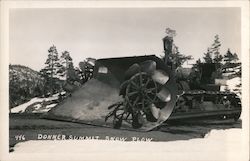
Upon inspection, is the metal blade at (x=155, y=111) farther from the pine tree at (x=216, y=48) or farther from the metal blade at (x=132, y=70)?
the pine tree at (x=216, y=48)

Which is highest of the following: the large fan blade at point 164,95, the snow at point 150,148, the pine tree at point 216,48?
the pine tree at point 216,48

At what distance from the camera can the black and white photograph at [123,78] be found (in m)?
1.34

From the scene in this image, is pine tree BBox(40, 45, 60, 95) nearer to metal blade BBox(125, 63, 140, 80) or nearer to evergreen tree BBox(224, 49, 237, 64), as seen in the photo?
metal blade BBox(125, 63, 140, 80)

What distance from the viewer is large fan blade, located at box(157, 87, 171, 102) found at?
53.8 inches

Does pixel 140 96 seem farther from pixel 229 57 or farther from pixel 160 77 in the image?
pixel 229 57

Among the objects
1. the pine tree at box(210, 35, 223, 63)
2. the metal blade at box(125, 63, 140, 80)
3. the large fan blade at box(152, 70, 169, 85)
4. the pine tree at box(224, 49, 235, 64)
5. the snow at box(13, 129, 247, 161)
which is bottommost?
the snow at box(13, 129, 247, 161)

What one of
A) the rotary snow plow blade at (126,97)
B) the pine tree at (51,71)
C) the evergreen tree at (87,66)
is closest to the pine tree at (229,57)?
the rotary snow plow blade at (126,97)

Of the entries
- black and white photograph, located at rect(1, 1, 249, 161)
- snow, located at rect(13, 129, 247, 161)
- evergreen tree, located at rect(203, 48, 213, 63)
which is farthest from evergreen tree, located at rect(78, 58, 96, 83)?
evergreen tree, located at rect(203, 48, 213, 63)

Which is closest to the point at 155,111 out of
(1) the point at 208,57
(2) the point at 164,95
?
(2) the point at 164,95

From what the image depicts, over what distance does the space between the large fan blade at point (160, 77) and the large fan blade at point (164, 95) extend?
0.09 feet

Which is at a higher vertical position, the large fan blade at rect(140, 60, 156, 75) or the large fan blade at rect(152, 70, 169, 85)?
the large fan blade at rect(140, 60, 156, 75)

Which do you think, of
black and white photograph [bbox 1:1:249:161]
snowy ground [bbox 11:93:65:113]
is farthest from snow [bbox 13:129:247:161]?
snowy ground [bbox 11:93:65:113]

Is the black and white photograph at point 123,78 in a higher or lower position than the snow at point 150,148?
higher

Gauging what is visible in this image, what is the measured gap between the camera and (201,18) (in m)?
1.36
